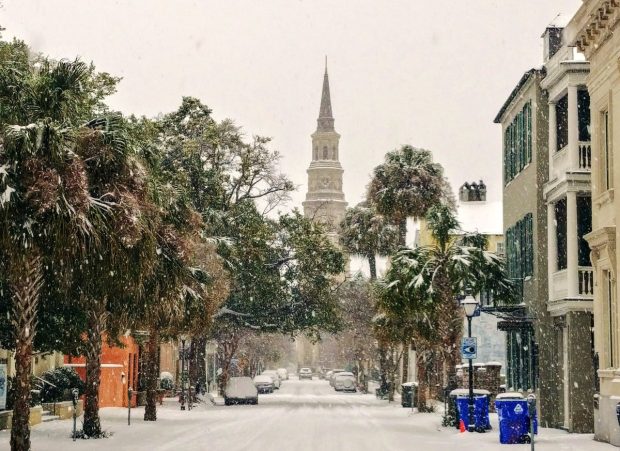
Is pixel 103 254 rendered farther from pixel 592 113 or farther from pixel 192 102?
pixel 192 102

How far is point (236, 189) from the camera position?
51688mm

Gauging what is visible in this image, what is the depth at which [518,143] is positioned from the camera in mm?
34812

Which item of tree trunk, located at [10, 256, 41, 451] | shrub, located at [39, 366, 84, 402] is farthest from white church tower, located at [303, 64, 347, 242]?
tree trunk, located at [10, 256, 41, 451]

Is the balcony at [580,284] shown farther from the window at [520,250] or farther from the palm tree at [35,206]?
the palm tree at [35,206]

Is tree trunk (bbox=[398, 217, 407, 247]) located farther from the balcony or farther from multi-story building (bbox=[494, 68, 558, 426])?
the balcony

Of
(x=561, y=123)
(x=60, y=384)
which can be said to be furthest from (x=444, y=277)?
(x=60, y=384)

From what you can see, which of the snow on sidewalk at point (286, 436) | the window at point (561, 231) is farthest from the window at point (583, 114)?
the snow on sidewalk at point (286, 436)

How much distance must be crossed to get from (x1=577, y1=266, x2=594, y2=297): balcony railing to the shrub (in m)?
17.5

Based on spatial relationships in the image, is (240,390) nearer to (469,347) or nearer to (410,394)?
(410,394)

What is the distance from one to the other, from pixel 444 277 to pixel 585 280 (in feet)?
16.7

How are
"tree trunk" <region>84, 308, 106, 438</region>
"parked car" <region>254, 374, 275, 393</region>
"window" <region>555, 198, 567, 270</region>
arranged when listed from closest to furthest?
1. "tree trunk" <region>84, 308, 106, 438</region>
2. "window" <region>555, 198, 567, 270</region>
3. "parked car" <region>254, 374, 275, 393</region>

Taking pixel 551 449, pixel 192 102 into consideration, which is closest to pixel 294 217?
pixel 192 102

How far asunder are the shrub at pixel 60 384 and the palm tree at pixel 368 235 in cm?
2464

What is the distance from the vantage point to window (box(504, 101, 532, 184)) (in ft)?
107
